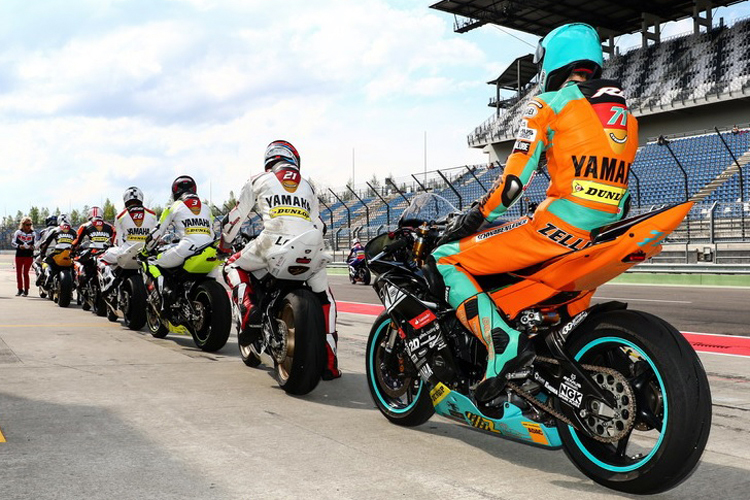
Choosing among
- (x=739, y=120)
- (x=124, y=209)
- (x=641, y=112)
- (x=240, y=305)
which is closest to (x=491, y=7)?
(x=641, y=112)

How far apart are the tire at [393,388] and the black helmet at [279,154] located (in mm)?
2115

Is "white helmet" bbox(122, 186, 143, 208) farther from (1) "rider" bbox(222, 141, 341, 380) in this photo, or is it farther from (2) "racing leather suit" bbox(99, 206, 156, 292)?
(1) "rider" bbox(222, 141, 341, 380)

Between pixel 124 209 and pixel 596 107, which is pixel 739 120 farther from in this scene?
pixel 596 107

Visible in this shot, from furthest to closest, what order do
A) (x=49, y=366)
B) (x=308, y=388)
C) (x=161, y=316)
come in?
(x=161, y=316) → (x=49, y=366) → (x=308, y=388)

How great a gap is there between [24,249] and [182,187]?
11.2 meters

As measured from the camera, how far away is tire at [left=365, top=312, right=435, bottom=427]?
4438 mm

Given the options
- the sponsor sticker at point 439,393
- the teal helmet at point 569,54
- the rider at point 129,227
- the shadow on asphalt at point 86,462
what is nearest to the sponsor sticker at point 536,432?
the sponsor sticker at point 439,393

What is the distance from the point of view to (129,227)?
10.4 meters

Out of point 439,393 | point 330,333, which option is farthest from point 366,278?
point 439,393

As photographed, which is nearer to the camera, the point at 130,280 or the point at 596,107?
the point at 596,107

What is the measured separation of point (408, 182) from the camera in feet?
109

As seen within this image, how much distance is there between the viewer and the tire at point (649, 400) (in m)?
2.97

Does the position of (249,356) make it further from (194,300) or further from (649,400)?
(649,400)

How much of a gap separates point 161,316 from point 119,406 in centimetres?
358
